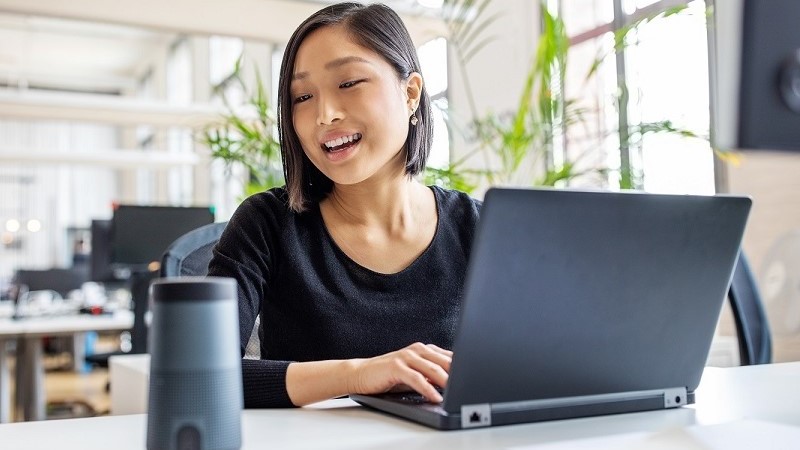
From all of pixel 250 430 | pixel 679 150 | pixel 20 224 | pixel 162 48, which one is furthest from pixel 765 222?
pixel 20 224

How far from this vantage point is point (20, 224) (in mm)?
13695

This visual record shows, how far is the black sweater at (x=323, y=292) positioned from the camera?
56.7 inches

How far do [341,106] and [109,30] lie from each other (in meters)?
10.9

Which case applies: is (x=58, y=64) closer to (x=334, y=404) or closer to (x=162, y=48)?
(x=162, y=48)

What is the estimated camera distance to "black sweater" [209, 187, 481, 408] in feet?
4.73

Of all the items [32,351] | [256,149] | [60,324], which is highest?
[256,149]

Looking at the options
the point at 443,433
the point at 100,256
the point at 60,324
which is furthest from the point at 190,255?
the point at 100,256

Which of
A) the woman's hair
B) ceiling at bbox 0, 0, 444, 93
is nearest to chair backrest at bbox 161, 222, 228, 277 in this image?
the woman's hair

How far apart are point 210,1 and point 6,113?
1.83 m

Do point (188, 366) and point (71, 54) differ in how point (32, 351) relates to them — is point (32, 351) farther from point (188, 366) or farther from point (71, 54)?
point (71, 54)

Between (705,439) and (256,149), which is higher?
(256,149)

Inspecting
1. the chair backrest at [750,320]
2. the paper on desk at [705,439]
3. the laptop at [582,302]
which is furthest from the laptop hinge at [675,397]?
the chair backrest at [750,320]

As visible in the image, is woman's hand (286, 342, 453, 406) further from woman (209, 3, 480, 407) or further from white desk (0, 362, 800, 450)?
woman (209, 3, 480, 407)

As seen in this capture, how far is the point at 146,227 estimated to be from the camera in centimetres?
446
